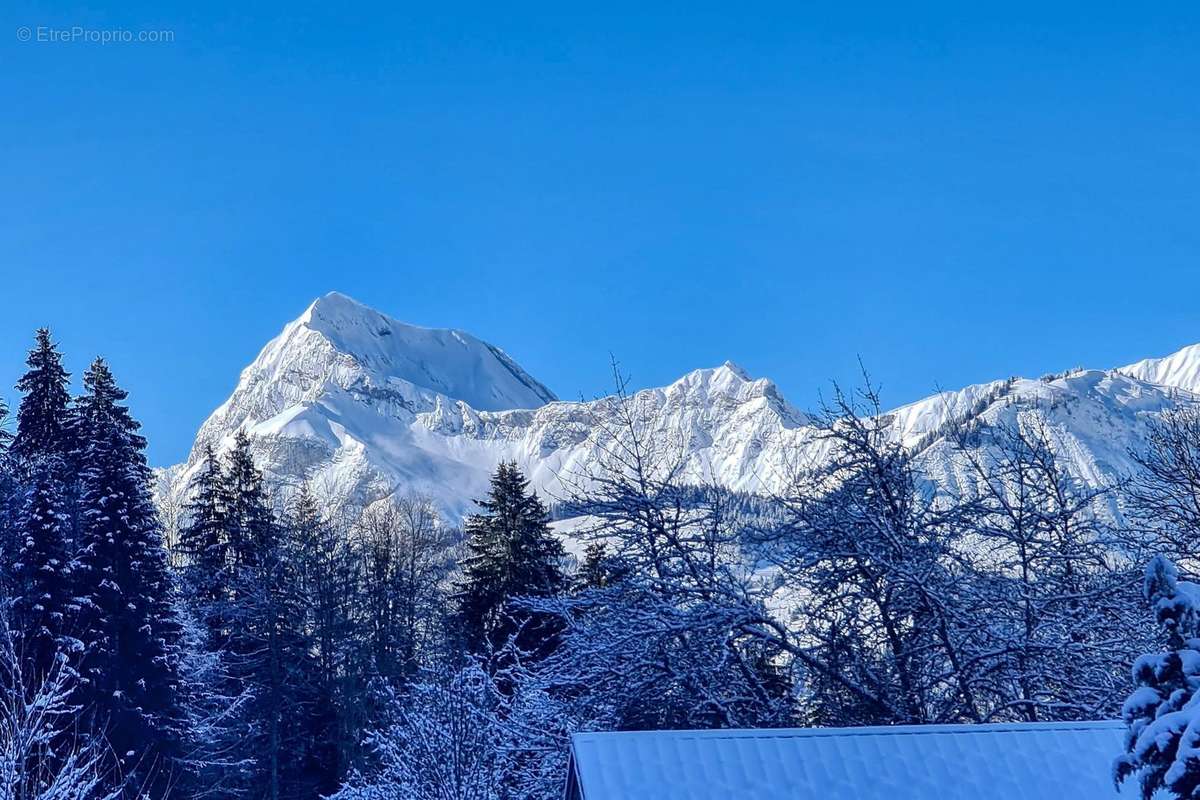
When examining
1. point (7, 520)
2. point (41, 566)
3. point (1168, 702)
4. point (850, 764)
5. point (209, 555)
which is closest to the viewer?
point (1168, 702)

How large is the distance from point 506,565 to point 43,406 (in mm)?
16825

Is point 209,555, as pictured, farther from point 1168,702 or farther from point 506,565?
point 1168,702

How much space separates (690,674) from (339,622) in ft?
69.8

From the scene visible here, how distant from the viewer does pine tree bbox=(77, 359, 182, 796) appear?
24.0 metres

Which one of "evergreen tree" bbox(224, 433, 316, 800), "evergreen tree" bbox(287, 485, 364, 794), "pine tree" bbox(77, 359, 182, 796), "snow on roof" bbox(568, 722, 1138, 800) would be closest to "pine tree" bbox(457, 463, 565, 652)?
"evergreen tree" bbox(287, 485, 364, 794)

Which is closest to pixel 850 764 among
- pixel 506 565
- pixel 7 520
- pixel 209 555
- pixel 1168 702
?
pixel 1168 702

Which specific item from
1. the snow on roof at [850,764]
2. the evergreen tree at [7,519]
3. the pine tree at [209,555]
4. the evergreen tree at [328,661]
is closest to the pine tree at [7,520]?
the evergreen tree at [7,519]

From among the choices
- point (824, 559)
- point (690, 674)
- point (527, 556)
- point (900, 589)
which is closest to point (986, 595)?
point (900, 589)

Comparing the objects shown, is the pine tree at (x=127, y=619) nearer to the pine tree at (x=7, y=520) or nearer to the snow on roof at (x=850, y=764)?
the pine tree at (x=7, y=520)

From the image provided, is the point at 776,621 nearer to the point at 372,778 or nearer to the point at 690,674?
the point at 690,674

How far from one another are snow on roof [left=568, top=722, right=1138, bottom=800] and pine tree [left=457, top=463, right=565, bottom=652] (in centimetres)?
1913

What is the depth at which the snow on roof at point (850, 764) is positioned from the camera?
10.2m

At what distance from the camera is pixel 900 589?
18.3 m

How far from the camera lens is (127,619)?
2500cm
